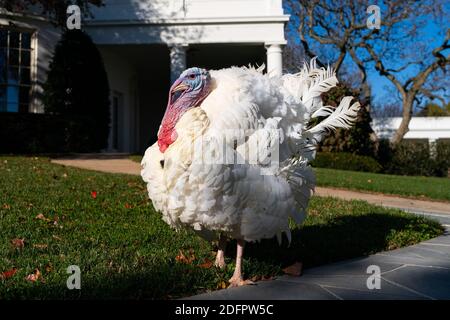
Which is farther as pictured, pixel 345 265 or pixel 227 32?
pixel 227 32

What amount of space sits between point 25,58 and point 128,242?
13981 mm

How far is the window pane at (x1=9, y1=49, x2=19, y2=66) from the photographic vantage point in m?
15.6

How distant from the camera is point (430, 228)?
18.7 feet

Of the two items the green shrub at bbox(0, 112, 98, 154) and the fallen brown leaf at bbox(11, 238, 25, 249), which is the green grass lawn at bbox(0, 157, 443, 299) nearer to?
the fallen brown leaf at bbox(11, 238, 25, 249)

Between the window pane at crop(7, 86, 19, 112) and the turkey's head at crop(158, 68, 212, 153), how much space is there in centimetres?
1448

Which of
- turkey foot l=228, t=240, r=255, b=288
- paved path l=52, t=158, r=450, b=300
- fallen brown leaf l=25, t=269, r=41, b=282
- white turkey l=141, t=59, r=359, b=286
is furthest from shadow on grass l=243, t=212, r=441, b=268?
fallen brown leaf l=25, t=269, r=41, b=282

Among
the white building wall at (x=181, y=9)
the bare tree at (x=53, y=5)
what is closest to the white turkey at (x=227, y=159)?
the bare tree at (x=53, y=5)

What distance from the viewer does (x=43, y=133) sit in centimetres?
1373

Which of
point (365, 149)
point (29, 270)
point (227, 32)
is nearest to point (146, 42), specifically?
point (227, 32)

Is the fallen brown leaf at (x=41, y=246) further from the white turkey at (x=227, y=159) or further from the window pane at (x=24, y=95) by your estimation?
the window pane at (x=24, y=95)

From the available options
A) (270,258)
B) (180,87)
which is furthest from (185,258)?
(180,87)

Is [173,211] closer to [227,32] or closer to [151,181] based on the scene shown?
[151,181]
